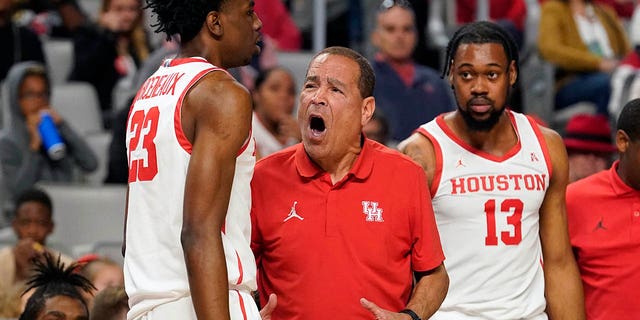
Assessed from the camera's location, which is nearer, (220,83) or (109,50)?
(220,83)

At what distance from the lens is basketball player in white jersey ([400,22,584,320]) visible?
5.30 metres

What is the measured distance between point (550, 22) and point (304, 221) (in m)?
6.31

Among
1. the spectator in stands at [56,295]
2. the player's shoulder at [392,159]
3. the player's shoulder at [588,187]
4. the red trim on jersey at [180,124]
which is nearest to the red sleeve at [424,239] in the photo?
the player's shoulder at [392,159]

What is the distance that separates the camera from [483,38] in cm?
540

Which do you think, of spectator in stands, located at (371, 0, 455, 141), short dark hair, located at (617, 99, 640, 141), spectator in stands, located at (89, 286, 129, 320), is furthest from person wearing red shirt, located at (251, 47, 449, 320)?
spectator in stands, located at (371, 0, 455, 141)

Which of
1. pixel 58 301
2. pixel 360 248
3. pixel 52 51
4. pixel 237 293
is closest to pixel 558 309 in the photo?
pixel 360 248

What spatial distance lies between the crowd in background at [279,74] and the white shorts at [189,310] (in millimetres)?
3402

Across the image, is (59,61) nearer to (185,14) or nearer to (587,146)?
(587,146)

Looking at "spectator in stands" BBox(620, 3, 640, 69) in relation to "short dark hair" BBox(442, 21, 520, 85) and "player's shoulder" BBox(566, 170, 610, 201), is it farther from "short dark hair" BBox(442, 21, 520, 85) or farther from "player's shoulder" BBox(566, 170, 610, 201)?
"short dark hair" BBox(442, 21, 520, 85)

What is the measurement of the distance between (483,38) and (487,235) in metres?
0.81

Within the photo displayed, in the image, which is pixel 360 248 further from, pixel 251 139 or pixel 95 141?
pixel 95 141

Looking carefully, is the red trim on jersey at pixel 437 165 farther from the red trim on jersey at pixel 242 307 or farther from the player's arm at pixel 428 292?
the red trim on jersey at pixel 242 307

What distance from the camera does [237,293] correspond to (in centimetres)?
425

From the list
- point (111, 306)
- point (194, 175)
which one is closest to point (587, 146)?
point (111, 306)
